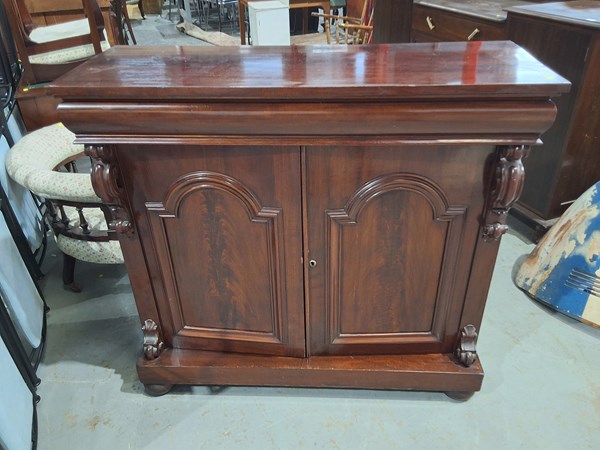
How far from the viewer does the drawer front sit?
2.31 meters

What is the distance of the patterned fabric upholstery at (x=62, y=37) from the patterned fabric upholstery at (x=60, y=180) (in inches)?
30.6

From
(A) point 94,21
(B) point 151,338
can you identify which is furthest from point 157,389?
(A) point 94,21

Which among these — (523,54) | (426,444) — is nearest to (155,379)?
(426,444)

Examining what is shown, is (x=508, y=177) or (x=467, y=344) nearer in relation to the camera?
(x=508, y=177)

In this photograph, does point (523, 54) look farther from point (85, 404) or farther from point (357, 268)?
point (85, 404)

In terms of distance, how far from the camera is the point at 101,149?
1125 mm

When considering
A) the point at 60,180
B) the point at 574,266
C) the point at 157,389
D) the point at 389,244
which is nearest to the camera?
the point at 389,244

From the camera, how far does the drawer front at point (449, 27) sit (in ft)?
7.57

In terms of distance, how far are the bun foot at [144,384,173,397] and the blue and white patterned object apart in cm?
144

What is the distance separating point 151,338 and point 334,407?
2.03 ft

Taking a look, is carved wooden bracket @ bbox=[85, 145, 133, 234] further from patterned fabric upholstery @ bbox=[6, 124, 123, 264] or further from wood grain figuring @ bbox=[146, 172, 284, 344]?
patterned fabric upholstery @ bbox=[6, 124, 123, 264]

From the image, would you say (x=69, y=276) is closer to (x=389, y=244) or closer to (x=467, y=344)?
(x=389, y=244)

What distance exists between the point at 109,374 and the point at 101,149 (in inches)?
34.7

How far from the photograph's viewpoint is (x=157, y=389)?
1.54 meters
